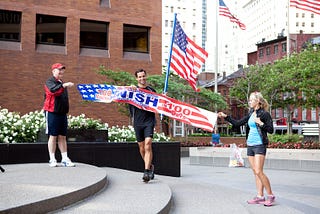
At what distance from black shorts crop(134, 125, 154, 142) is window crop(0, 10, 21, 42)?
24.8 m

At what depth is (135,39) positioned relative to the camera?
3594cm

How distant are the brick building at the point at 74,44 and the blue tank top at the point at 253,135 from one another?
81.7ft

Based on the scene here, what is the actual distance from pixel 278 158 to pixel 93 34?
19982 mm

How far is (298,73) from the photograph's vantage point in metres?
37.4

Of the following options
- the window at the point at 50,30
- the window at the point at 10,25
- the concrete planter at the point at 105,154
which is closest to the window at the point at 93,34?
the window at the point at 50,30

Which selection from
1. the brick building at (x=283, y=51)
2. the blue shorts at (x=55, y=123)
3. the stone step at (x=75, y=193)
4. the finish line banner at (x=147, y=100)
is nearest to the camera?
the stone step at (x=75, y=193)

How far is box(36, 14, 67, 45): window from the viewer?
3203 centimetres

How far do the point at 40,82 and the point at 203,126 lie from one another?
919 inches

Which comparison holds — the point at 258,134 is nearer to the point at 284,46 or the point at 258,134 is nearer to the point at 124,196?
the point at 124,196

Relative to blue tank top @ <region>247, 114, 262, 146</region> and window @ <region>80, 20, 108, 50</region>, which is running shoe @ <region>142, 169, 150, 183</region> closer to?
blue tank top @ <region>247, 114, 262, 146</region>

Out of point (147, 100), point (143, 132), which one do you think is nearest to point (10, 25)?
point (147, 100)

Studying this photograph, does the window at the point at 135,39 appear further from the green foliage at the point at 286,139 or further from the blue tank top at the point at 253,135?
the blue tank top at the point at 253,135

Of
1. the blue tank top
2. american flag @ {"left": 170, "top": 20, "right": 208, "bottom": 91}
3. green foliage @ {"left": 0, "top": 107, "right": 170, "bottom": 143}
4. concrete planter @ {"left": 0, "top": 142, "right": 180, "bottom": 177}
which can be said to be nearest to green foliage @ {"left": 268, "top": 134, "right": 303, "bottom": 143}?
american flag @ {"left": 170, "top": 20, "right": 208, "bottom": 91}

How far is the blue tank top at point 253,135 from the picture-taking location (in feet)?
25.7
